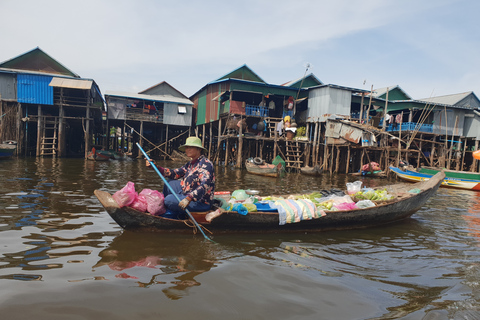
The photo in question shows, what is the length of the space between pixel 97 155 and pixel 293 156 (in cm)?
1332

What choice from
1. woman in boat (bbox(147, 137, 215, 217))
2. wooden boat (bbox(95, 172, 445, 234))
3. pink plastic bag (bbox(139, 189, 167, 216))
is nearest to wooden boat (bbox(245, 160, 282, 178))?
wooden boat (bbox(95, 172, 445, 234))

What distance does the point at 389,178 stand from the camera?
18438mm

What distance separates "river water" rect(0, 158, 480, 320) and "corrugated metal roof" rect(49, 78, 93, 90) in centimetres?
1688

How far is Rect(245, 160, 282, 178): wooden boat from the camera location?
16.2m

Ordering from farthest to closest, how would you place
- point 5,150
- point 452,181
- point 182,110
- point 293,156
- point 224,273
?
point 182,110
point 293,156
point 5,150
point 452,181
point 224,273

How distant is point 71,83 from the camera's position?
20875mm

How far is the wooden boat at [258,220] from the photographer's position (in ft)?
14.3

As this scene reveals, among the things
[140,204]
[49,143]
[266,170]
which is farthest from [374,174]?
[49,143]

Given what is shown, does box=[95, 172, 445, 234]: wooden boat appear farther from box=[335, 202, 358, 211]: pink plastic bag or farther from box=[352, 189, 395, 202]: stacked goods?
box=[352, 189, 395, 202]: stacked goods

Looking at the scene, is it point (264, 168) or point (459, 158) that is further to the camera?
point (459, 158)

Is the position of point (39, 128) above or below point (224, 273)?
above

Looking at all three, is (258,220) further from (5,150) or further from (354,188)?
(5,150)

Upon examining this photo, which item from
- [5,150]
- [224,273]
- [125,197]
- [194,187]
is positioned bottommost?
[224,273]

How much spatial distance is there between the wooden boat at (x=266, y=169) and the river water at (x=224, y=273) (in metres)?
10.4
